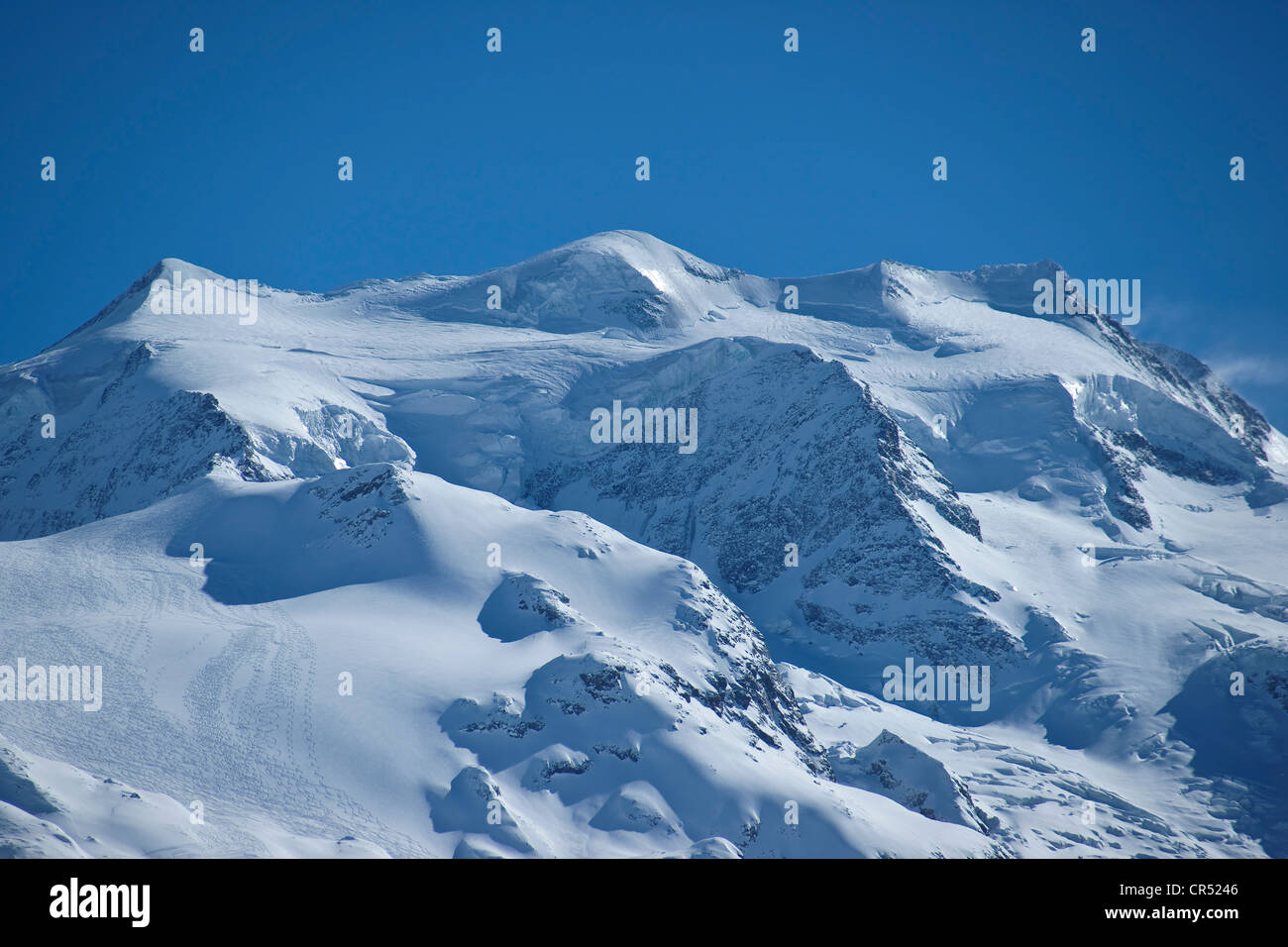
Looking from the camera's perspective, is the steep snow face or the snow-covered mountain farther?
the snow-covered mountain

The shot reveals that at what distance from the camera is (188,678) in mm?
82625

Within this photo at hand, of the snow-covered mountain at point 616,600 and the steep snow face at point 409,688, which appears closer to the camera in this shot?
the steep snow face at point 409,688

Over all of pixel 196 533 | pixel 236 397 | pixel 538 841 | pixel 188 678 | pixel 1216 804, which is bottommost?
pixel 1216 804

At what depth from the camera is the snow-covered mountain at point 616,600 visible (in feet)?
255

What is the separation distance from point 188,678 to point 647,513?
80.6m

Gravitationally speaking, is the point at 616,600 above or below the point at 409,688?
above

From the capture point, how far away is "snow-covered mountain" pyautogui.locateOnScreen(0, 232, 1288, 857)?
255 ft

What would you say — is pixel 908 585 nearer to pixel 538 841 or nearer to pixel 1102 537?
pixel 1102 537

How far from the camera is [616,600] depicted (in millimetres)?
107875

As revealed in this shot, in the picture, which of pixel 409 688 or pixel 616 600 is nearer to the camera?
pixel 409 688

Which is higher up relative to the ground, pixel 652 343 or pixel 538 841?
pixel 652 343

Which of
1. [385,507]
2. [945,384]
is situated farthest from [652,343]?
[385,507]
